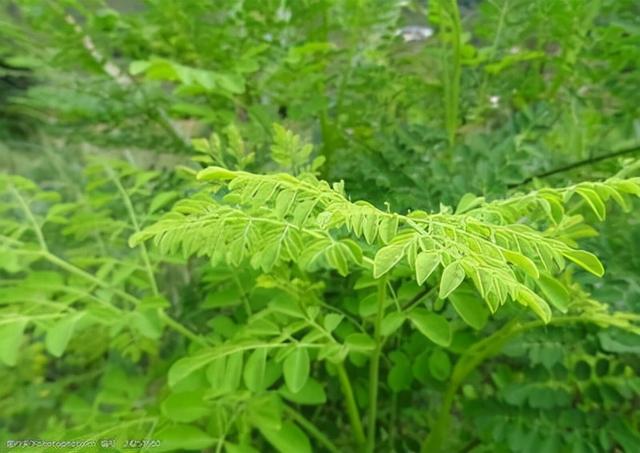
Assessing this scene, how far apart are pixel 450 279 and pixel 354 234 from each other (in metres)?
0.13

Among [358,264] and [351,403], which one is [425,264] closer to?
[358,264]

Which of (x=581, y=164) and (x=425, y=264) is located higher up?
(x=425, y=264)

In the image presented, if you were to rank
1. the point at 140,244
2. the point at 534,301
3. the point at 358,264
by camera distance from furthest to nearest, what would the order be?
the point at 140,244, the point at 358,264, the point at 534,301

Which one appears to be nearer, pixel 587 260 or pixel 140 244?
pixel 587 260

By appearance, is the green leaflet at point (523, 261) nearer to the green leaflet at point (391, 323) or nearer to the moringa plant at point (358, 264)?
the moringa plant at point (358, 264)

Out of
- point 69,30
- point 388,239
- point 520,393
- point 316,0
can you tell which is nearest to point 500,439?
point 520,393

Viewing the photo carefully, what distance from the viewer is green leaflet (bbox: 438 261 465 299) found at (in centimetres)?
25

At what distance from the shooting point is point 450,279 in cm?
25

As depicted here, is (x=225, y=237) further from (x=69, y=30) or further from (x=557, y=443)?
(x=69, y=30)

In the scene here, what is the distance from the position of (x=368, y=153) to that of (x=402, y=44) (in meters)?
0.20

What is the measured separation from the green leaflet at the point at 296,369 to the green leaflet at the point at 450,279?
15cm

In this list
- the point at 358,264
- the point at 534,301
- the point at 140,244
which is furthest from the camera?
the point at 140,244

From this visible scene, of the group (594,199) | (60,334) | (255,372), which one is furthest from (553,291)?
(60,334)

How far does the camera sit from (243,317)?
498mm
